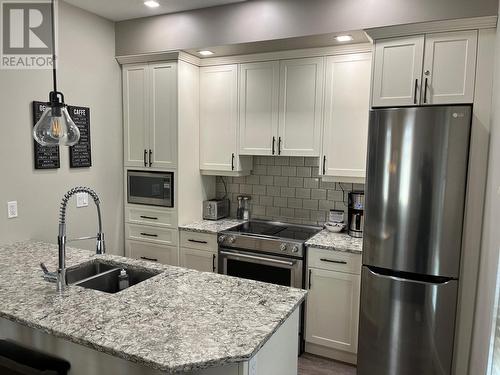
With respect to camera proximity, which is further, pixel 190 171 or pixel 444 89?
pixel 190 171

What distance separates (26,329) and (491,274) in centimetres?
230

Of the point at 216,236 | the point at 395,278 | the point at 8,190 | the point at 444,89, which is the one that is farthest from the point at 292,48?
the point at 8,190

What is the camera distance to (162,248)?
3463 millimetres

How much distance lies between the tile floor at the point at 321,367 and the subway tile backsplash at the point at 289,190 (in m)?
1.16

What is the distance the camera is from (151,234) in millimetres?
3510

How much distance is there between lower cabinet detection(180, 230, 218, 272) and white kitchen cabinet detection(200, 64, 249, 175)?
2.15ft

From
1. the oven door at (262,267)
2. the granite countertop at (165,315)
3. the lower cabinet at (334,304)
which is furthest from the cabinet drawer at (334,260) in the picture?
the granite countertop at (165,315)

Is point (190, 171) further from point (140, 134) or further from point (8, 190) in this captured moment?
point (8, 190)

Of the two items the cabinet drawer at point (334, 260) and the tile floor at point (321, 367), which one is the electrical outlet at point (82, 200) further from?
the tile floor at point (321, 367)

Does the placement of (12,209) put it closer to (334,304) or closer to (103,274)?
(103,274)

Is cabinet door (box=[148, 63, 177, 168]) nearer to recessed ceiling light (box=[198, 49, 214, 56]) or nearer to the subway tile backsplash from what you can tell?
recessed ceiling light (box=[198, 49, 214, 56])

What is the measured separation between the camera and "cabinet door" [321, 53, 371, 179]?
284 cm

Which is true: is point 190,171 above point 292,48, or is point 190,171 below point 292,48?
below

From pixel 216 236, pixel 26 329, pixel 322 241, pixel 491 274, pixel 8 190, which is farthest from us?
pixel 216 236
